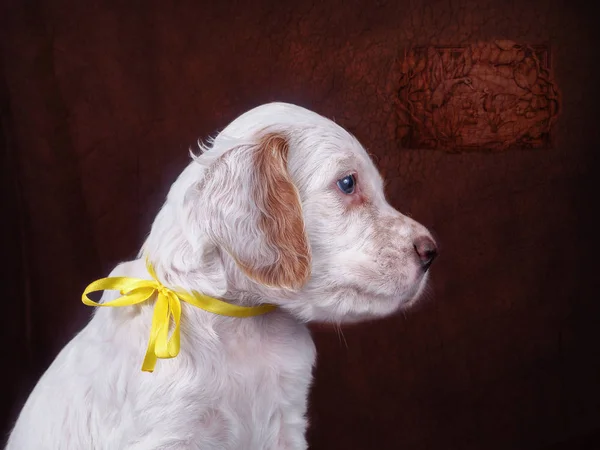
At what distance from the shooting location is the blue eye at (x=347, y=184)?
1.58 m

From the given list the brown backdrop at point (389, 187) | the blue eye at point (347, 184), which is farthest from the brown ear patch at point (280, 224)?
the brown backdrop at point (389, 187)

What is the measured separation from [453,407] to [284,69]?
43.9 inches

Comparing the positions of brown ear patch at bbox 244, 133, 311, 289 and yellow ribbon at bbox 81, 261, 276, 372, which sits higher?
brown ear patch at bbox 244, 133, 311, 289

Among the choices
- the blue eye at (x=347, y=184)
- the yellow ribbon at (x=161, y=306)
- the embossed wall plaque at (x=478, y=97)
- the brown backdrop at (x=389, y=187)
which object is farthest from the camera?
the embossed wall plaque at (x=478, y=97)

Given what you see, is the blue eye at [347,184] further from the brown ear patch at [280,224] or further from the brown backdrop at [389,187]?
the brown backdrop at [389,187]

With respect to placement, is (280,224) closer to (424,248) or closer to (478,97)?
(424,248)

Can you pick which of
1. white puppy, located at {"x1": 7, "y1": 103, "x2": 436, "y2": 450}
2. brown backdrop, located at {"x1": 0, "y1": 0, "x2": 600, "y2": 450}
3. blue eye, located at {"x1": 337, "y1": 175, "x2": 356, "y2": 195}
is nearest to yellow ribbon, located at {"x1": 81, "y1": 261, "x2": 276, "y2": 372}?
white puppy, located at {"x1": 7, "y1": 103, "x2": 436, "y2": 450}

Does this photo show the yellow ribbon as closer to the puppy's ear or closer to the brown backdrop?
the puppy's ear

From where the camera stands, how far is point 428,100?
227cm

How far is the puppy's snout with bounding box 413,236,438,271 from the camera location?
1.54 m

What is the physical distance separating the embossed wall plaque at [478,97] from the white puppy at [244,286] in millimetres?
673

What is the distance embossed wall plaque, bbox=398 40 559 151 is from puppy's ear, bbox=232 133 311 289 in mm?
837

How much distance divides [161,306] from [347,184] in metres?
0.43

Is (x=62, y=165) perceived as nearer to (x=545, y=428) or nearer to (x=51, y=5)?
(x=51, y=5)
